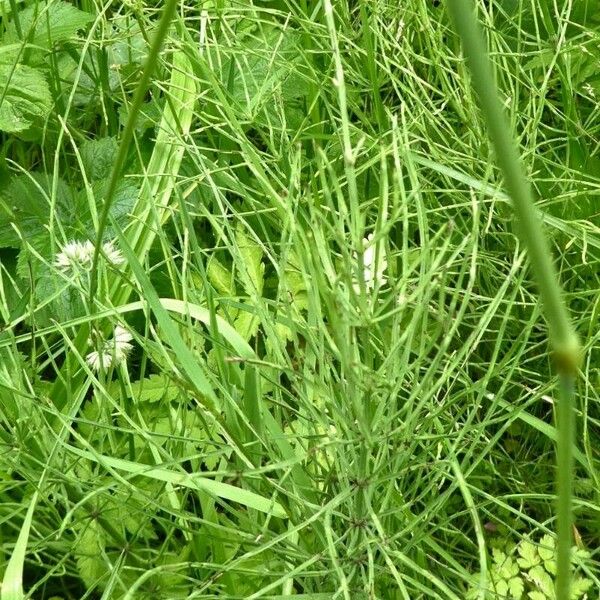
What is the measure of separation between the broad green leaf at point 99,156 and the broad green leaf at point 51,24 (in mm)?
191

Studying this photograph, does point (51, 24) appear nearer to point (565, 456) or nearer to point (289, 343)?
point (289, 343)

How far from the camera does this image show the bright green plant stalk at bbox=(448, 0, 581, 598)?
339 millimetres

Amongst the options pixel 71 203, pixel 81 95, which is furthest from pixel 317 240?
pixel 81 95

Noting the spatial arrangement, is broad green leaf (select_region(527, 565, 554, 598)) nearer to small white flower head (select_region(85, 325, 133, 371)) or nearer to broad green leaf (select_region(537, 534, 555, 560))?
broad green leaf (select_region(537, 534, 555, 560))

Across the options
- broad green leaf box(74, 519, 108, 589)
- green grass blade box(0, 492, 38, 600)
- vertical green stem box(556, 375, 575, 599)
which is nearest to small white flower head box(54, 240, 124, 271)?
broad green leaf box(74, 519, 108, 589)

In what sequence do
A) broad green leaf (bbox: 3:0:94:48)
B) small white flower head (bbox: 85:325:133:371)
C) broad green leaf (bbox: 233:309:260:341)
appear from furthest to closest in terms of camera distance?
broad green leaf (bbox: 3:0:94:48), broad green leaf (bbox: 233:309:260:341), small white flower head (bbox: 85:325:133:371)

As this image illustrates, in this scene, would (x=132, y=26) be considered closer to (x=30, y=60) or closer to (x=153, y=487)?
(x=30, y=60)

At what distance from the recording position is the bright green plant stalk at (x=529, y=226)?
1.11 feet

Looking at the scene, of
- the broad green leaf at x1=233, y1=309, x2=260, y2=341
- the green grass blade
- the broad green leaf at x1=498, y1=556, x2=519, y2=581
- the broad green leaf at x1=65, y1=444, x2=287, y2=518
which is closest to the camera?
the green grass blade

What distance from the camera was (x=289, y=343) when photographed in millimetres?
1509

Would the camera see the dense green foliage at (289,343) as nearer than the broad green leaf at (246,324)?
Yes

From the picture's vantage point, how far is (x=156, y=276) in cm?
166

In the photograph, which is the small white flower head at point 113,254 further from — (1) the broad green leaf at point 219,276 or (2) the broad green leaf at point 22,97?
(2) the broad green leaf at point 22,97

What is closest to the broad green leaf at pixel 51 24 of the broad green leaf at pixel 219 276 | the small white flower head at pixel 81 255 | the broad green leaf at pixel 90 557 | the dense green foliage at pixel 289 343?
the dense green foliage at pixel 289 343
